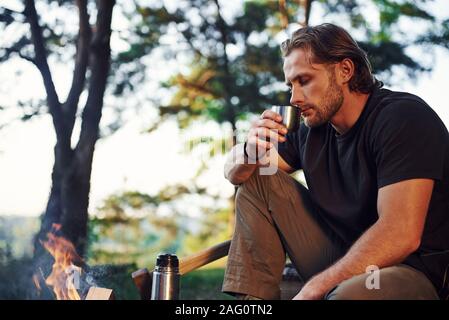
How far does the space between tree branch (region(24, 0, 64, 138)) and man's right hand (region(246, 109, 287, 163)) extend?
3.52 metres

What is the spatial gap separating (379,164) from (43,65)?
13.2ft

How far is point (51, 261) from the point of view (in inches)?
185

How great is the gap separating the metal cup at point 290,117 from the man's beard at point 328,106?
11 cm

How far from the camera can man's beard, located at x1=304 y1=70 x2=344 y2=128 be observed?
7.03 feet

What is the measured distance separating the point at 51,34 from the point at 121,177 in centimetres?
359

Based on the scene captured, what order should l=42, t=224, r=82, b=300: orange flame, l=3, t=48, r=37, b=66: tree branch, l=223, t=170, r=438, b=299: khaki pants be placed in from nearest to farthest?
l=223, t=170, r=438, b=299: khaki pants
l=42, t=224, r=82, b=300: orange flame
l=3, t=48, r=37, b=66: tree branch

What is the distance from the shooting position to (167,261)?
6.82ft

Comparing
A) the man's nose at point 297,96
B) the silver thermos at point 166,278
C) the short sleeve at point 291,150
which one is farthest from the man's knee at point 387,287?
the short sleeve at point 291,150

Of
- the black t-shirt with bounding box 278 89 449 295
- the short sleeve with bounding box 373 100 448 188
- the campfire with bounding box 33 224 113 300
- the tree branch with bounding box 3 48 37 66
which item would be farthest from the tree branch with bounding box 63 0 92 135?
the short sleeve with bounding box 373 100 448 188

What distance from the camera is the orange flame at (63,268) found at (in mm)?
2615

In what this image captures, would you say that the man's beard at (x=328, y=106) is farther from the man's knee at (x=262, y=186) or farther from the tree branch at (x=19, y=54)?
the tree branch at (x=19, y=54)

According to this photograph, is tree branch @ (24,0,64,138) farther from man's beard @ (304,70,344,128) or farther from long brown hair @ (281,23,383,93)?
man's beard @ (304,70,344,128)

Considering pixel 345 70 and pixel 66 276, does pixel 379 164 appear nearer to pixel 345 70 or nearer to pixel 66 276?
pixel 345 70

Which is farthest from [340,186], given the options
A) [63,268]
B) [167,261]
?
[63,268]
